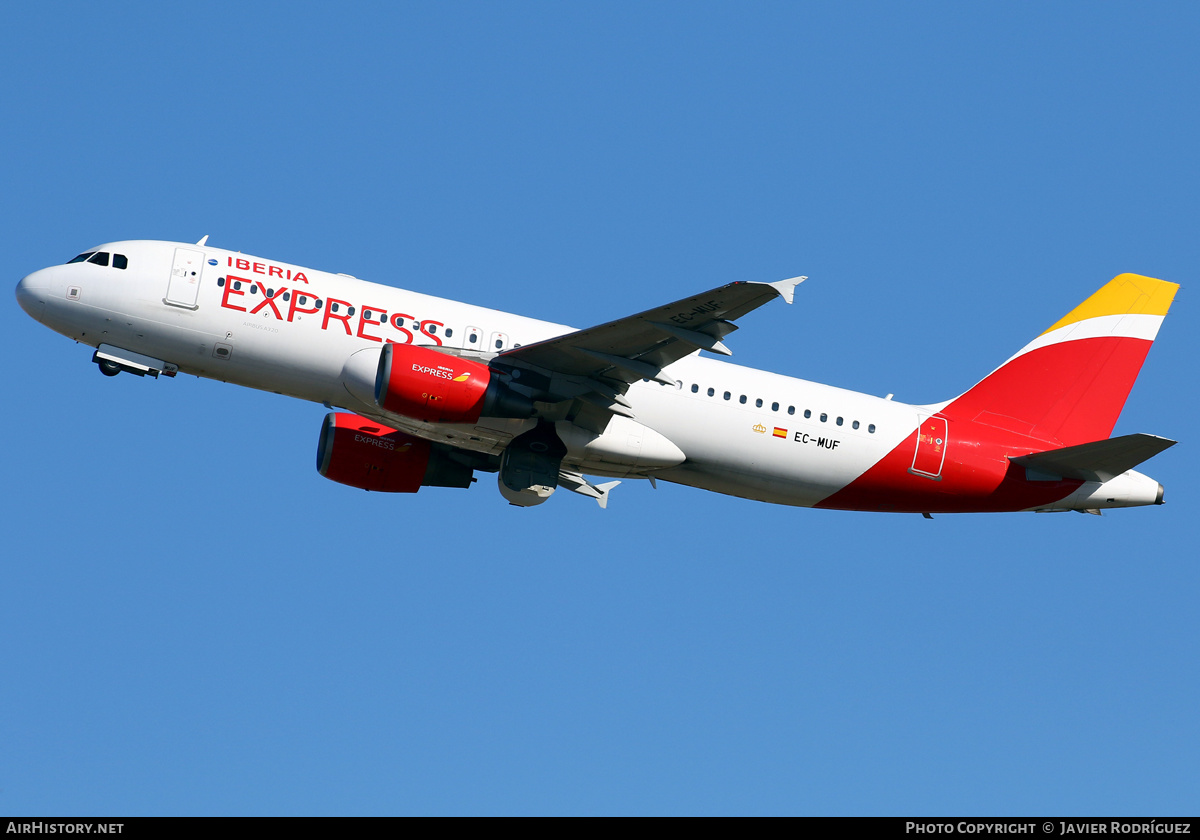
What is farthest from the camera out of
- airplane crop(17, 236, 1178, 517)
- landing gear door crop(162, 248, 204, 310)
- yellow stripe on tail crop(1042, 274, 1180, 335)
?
yellow stripe on tail crop(1042, 274, 1180, 335)

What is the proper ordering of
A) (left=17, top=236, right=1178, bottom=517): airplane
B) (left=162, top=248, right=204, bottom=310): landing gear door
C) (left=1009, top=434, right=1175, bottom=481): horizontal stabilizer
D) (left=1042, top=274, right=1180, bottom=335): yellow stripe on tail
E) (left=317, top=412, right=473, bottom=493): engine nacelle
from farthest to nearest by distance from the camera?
1. (left=1042, top=274, right=1180, bottom=335): yellow stripe on tail
2. (left=317, top=412, right=473, bottom=493): engine nacelle
3. (left=1009, top=434, right=1175, bottom=481): horizontal stabilizer
4. (left=162, top=248, right=204, bottom=310): landing gear door
5. (left=17, top=236, right=1178, bottom=517): airplane

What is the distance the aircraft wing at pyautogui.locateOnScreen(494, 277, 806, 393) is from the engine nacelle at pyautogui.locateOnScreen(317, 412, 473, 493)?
536 centimetres

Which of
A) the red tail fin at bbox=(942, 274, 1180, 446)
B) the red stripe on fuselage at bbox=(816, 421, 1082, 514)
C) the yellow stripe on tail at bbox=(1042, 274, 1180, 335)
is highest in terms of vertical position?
the yellow stripe on tail at bbox=(1042, 274, 1180, 335)

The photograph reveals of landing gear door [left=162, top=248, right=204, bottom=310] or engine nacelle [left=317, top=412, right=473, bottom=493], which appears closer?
landing gear door [left=162, top=248, right=204, bottom=310]

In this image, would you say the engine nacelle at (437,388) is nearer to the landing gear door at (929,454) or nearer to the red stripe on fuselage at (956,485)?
the red stripe on fuselage at (956,485)

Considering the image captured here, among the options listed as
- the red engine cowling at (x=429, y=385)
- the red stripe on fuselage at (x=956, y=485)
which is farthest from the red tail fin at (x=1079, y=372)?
the red engine cowling at (x=429, y=385)

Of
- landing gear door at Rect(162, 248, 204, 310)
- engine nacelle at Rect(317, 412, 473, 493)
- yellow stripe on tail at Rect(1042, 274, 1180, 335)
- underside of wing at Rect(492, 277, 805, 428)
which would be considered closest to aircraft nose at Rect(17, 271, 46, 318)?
landing gear door at Rect(162, 248, 204, 310)

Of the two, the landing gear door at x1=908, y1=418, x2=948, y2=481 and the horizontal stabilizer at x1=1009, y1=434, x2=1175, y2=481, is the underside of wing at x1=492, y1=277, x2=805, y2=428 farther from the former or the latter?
the horizontal stabilizer at x1=1009, y1=434, x2=1175, y2=481

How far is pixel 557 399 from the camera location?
97.9 ft

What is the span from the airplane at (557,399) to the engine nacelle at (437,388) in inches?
1.9

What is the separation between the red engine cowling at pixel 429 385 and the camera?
2816 centimetres

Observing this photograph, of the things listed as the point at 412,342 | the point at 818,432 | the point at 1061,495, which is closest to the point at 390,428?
the point at 412,342

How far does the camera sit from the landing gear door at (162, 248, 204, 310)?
29516 mm
